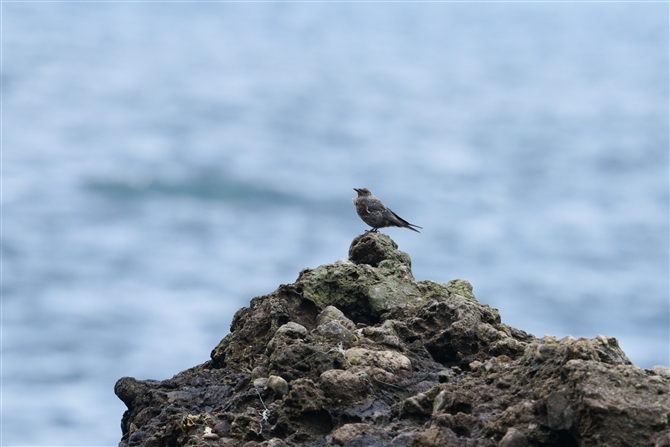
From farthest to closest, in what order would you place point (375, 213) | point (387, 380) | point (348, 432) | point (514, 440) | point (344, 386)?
1. point (375, 213)
2. point (387, 380)
3. point (344, 386)
4. point (348, 432)
5. point (514, 440)

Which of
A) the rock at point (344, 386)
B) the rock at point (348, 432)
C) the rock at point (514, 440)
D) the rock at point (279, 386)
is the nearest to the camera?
the rock at point (514, 440)

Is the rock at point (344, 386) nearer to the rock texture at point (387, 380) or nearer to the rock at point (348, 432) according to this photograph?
the rock texture at point (387, 380)

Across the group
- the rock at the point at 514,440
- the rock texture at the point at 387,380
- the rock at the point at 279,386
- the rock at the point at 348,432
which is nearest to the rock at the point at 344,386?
the rock texture at the point at 387,380

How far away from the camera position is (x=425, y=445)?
800 cm

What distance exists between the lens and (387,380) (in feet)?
33.2

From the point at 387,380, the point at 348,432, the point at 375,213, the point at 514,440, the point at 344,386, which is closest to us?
the point at 514,440

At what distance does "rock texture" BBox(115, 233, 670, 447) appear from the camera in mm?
7844

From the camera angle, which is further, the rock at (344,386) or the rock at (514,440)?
the rock at (344,386)

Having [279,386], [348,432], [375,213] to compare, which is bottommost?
[348,432]

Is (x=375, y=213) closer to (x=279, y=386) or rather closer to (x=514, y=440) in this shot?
(x=279, y=386)

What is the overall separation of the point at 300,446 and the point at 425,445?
1623 mm

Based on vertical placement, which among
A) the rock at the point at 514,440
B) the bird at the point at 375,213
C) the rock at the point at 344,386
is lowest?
the rock at the point at 514,440

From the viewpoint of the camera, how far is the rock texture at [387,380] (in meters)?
7.84

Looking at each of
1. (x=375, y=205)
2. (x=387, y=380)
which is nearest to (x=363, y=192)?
(x=375, y=205)
